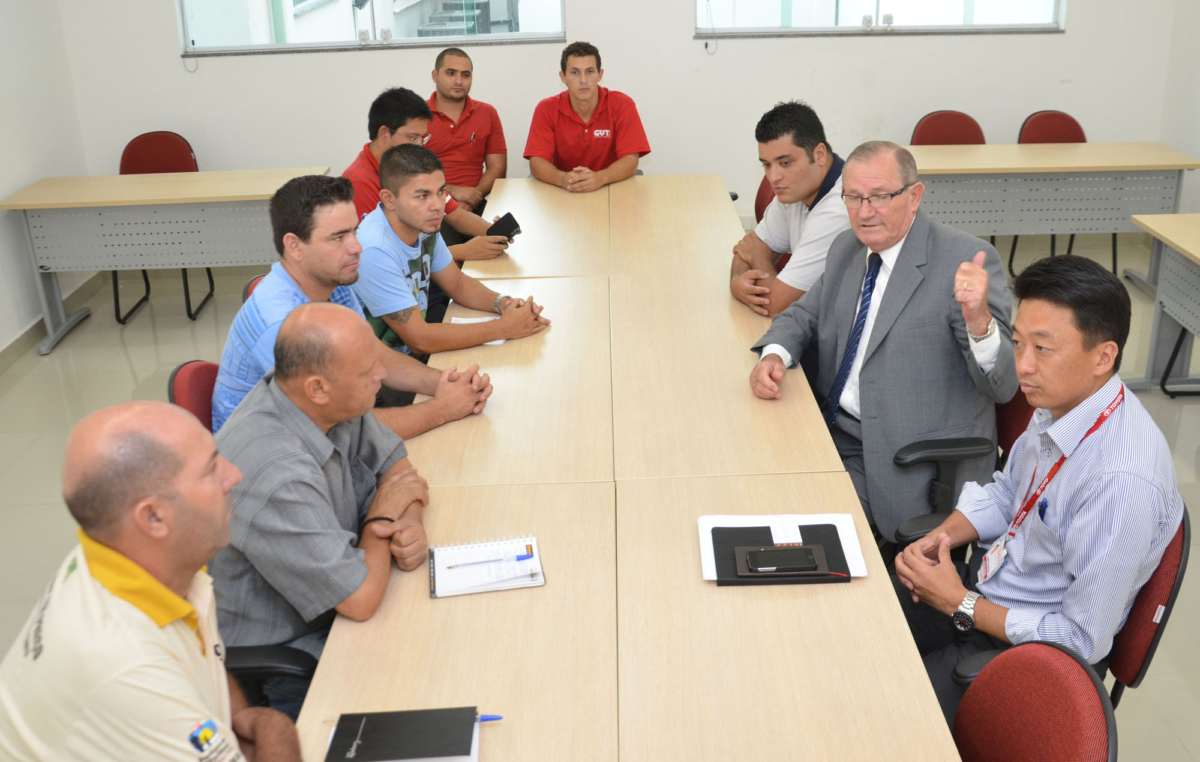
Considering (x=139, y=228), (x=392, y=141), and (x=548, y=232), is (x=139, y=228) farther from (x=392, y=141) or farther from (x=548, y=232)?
(x=548, y=232)

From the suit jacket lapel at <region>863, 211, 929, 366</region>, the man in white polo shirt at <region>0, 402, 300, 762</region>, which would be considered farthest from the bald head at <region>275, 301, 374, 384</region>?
the suit jacket lapel at <region>863, 211, 929, 366</region>

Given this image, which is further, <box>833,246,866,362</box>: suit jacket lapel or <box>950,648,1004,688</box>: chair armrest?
<box>833,246,866,362</box>: suit jacket lapel

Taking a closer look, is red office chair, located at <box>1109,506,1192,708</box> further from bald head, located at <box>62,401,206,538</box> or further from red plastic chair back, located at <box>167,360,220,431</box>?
red plastic chair back, located at <box>167,360,220,431</box>

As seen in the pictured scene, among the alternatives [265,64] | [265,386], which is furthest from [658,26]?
[265,386]

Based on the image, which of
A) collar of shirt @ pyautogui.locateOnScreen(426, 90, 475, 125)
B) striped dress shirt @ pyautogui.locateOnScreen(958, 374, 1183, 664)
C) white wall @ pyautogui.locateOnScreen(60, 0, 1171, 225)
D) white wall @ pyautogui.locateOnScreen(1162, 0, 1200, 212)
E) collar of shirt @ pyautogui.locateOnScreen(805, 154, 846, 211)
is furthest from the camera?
white wall @ pyautogui.locateOnScreen(60, 0, 1171, 225)

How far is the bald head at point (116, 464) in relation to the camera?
1.37 meters

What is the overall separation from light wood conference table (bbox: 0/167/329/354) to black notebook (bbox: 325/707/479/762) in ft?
13.3

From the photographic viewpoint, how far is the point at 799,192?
10.9 feet

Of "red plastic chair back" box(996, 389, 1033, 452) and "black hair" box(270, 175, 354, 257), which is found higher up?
"black hair" box(270, 175, 354, 257)

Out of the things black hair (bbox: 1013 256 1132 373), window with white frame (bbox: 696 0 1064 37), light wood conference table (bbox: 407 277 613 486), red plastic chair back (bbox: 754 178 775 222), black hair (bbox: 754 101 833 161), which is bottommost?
light wood conference table (bbox: 407 277 613 486)

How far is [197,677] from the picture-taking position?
57.9 inches

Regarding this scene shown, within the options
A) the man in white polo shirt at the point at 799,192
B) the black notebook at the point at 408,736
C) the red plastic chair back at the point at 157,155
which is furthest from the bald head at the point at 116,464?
the red plastic chair back at the point at 157,155

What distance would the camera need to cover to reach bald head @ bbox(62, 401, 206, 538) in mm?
1368

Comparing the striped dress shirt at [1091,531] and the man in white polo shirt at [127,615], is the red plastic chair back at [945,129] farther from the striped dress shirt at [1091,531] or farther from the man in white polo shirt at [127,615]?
the man in white polo shirt at [127,615]
